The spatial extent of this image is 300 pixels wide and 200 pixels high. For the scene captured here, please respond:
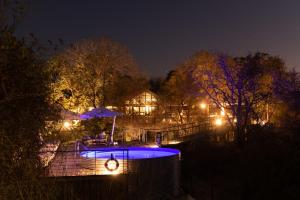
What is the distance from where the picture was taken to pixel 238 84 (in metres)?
30.9

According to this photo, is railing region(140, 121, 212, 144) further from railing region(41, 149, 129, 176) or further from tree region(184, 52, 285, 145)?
railing region(41, 149, 129, 176)

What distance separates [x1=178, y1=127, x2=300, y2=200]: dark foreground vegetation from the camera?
821 inches

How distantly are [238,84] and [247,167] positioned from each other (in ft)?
29.9

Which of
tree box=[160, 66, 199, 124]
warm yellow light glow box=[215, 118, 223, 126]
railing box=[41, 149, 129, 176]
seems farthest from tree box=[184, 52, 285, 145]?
railing box=[41, 149, 129, 176]

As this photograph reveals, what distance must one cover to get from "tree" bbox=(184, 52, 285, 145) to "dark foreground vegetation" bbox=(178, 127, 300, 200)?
2.20m

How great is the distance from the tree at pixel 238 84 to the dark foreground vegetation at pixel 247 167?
2198 millimetres

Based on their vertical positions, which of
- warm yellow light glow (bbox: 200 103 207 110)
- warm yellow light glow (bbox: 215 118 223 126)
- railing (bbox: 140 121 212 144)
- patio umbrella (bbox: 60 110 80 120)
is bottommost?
railing (bbox: 140 121 212 144)

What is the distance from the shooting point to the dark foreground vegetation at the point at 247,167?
821 inches

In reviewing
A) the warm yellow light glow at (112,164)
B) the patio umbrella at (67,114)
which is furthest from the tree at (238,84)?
the warm yellow light glow at (112,164)

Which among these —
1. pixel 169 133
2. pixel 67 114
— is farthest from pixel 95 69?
pixel 67 114

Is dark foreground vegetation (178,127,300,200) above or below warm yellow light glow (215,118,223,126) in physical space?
below

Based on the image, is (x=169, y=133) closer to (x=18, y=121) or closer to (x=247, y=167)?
(x=247, y=167)

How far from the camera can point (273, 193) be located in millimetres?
20344

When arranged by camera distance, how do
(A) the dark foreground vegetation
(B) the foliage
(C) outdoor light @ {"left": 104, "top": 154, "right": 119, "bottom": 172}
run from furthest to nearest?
(A) the dark foreground vegetation, (C) outdoor light @ {"left": 104, "top": 154, "right": 119, "bottom": 172}, (B) the foliage
